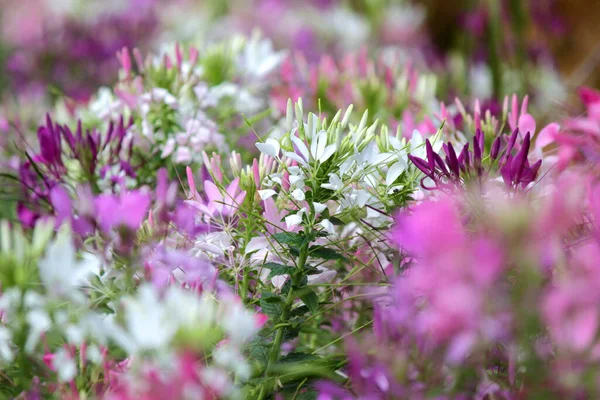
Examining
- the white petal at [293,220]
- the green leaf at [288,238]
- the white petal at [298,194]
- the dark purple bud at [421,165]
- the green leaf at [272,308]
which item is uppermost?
the dark purple bud at [421,165]

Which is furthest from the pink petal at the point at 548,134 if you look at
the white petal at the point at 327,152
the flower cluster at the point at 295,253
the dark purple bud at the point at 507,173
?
the white petal at the point at 327,152

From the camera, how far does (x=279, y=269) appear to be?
0.53 m

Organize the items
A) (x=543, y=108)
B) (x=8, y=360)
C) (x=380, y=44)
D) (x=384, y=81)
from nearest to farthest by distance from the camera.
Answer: (x=8, y=360) < (x=384, y=81) < (x=543, y=108) < (x=380, y=44)

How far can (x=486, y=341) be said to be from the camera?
14.4 inches

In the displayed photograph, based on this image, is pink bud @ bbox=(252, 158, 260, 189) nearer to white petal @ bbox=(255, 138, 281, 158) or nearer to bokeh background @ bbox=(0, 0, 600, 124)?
white petal @ bbox=(255, 138, 281, 158)

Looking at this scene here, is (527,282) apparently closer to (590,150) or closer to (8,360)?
(590,150)

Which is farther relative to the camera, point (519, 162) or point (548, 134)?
point (548, 134)

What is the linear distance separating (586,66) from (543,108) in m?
0.14

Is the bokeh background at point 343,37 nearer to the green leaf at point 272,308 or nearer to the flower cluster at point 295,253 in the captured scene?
the flower cluster at point 295,253

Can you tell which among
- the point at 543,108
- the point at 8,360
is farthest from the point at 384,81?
the point at 8,360

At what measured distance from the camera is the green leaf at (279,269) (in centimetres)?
53

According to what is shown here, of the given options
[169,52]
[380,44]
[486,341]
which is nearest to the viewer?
[486,341]

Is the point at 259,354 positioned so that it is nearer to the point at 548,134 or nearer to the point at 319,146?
the point at 319,146

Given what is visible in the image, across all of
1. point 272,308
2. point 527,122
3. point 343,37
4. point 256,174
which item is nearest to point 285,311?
point 272,308
